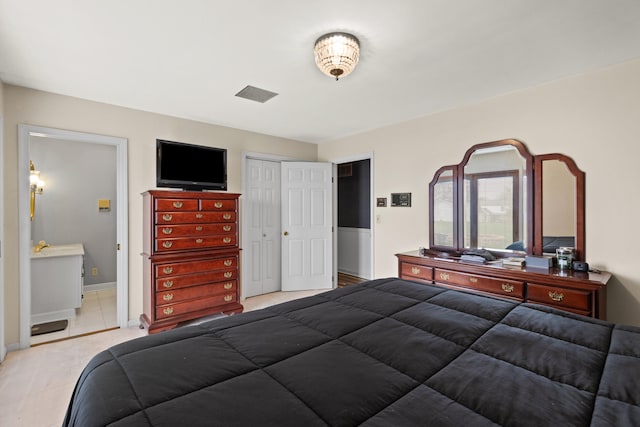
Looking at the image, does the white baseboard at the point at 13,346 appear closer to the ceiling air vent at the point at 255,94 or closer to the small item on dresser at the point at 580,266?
the ceiling air vent at the point at 255,94

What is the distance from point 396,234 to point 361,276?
1.91 m

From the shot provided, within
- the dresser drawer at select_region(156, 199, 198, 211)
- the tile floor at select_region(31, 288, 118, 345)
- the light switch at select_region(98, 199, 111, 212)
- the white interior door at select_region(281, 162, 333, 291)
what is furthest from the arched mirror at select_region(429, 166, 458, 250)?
the light switch at select_region(98, 199, 111, 212)

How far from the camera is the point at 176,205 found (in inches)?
129

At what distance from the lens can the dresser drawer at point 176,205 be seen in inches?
126

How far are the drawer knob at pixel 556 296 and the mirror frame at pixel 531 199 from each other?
1.71ft

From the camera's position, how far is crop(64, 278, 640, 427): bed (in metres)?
0.79

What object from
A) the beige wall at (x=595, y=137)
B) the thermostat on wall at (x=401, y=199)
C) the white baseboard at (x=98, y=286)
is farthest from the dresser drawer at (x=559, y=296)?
the white baseboard at (x=98, y=286)

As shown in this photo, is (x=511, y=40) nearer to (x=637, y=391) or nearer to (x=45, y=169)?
(x=637, y=391)

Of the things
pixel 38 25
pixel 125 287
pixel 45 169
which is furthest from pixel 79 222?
pixel 38 25

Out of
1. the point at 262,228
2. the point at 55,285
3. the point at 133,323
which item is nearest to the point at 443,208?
the point at 262,228

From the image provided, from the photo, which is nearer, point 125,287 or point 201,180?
point 125,287

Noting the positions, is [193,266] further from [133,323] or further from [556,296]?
[556,296]

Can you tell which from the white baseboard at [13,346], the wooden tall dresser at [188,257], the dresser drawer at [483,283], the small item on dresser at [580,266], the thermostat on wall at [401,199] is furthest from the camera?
the thermostat on wall at [401,199]

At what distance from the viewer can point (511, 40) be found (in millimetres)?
2117
